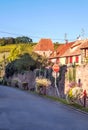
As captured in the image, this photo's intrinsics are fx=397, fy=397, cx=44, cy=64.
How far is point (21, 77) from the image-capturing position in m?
72.2

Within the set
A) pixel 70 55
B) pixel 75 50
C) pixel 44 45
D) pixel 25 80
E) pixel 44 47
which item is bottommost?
pixel 25 80

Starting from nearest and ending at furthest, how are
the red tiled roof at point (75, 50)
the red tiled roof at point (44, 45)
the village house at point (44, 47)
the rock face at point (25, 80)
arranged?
the rock face at point (25, 80) → the red tiled roof at point (75, 50) → the village house at point (44, 47) → the red tiled roof at point (44, 45)

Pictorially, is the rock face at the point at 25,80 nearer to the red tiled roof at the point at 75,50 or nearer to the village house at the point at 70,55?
the village house at the point at 70,55

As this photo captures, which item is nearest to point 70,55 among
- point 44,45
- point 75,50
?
point 75,50

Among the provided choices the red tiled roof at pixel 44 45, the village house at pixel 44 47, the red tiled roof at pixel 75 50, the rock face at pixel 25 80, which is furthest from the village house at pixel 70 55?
the red tiled roof at pixel 44 45

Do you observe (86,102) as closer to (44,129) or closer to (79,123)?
(79,123)

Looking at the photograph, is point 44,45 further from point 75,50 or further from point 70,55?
point 70,55

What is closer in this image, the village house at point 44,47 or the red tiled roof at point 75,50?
the red tiled roof at point 75,50

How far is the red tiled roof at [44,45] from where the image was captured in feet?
360

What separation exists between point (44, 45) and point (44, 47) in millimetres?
1338

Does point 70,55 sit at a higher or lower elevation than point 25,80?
higher

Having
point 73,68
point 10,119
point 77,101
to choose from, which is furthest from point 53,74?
point 10,119

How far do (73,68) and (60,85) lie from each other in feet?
13.2

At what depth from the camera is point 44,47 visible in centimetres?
11062
